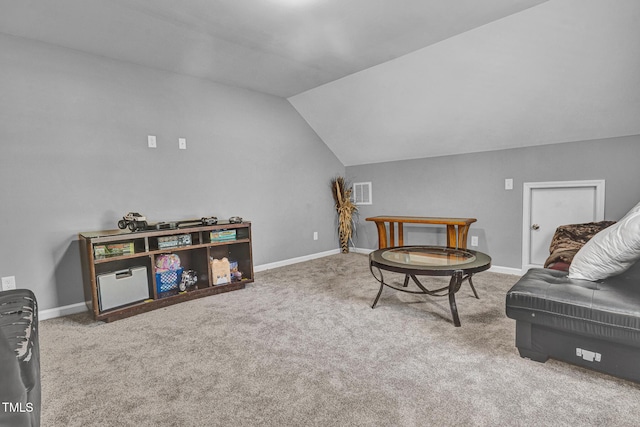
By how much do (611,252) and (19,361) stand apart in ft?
A: 8.26

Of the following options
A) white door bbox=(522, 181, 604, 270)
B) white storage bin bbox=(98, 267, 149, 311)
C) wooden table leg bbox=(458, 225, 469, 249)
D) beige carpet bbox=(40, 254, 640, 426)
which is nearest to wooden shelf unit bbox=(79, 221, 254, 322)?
white storage bin bbox=(98, 267, 149, 311)

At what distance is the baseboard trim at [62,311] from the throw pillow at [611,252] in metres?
3.81

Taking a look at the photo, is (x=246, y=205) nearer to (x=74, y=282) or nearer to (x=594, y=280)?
(x=74, y=282)

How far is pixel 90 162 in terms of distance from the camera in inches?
115

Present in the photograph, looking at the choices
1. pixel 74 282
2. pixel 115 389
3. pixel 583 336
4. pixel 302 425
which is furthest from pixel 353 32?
pixel 74 282

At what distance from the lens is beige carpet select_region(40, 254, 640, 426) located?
143cm

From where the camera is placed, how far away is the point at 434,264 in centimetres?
245

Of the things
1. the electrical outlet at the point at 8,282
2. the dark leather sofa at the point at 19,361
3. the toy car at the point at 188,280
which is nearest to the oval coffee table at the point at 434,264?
the toy car at the point at 188,280

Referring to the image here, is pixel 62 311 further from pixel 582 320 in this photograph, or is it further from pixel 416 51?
pixel 416 51

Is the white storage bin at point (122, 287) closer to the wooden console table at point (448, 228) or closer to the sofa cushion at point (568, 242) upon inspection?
the wooden console table at point (448, 228)

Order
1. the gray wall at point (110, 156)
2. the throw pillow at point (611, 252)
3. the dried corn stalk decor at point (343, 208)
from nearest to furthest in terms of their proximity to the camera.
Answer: the throw pillow at point (611, 252) → the gray wall at point (110, 156) → the dried corn stalk decor at point (343, 208)

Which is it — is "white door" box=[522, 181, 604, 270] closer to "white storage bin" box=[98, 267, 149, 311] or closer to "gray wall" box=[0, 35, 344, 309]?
"gray wall" box=[0, 35, 344, 309]

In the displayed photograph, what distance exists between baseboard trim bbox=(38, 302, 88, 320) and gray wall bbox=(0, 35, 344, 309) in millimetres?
46

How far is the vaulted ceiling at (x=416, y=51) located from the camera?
90.3 inches
